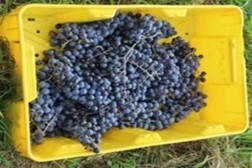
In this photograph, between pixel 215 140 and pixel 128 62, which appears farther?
pixel 215 140

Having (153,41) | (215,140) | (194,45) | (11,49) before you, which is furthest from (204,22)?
(11,49)

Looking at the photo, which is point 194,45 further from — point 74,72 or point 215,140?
point 74,72

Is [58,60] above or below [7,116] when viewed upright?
above

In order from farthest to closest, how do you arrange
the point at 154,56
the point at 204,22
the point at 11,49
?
the point at 204,22
the point at 154,56
the point at 11,49

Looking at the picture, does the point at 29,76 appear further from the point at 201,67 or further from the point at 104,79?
the point at 201,67
